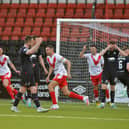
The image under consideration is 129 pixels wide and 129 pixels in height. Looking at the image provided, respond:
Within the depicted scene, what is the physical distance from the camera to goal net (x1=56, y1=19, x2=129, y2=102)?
13195 mm

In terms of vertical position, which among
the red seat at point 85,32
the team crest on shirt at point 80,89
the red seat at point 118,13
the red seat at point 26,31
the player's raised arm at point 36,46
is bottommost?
the team crest on shirt at point 80,89

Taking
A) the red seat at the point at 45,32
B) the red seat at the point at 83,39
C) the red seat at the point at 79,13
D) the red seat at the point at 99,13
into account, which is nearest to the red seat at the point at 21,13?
the red seat at the point at 45,32

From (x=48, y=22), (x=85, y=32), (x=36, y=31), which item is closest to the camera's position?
(x=85, y=32)

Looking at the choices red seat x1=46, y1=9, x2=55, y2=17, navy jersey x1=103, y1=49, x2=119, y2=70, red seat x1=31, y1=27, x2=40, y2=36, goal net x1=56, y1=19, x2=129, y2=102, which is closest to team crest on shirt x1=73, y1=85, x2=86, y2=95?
goal net x1=56, y1=19, x2=129, y2=102

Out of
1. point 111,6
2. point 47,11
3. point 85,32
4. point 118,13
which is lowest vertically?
point 85,32

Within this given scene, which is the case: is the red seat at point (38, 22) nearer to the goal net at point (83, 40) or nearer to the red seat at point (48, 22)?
the red seat at point (48, 22)

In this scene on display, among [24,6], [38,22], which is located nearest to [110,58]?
[38,22]

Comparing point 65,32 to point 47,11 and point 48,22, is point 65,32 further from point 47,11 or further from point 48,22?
point 47,11

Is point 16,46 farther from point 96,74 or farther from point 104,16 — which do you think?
point 104,16

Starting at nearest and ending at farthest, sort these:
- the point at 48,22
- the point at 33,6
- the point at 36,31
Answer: the point at 36,31, the point at 48,22, the point at 33,6

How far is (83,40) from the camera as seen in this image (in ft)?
45.4

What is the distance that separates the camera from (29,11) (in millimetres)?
18469

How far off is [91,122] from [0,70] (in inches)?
206

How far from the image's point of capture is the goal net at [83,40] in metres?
13.2
